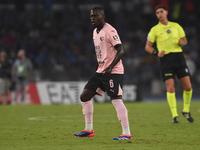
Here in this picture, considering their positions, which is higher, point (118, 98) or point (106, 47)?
point (106, 47)

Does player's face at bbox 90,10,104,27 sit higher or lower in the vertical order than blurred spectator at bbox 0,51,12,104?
higher

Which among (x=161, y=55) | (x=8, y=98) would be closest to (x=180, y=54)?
(x=161, y=55)

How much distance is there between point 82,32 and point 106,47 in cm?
2117

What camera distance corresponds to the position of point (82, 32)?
90.8 ft

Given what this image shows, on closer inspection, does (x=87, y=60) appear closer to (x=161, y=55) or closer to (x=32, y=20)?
(x=32, y=20)

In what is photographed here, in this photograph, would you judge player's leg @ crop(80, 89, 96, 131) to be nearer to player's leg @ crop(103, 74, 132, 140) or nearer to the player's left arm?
player's leg @ crop(103, 74, 132, 140)

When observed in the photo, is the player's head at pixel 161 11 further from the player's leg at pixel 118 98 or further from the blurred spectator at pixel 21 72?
the blurred spectator at pixel 21 72

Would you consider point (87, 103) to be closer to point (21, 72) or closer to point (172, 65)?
point (172, 65)

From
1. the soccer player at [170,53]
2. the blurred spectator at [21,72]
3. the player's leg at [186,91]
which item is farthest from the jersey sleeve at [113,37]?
the blurred spectator at [21,72]

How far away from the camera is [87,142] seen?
6.28 meters

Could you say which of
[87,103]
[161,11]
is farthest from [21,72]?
[87,103]

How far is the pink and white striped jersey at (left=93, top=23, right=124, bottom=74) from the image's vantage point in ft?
21.6

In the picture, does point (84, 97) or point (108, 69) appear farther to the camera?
point (84, 97)

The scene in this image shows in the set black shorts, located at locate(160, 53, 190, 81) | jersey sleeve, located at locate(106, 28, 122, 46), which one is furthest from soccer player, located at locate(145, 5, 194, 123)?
jersey sleeve, located at locate(106, 28, 122, 46)
